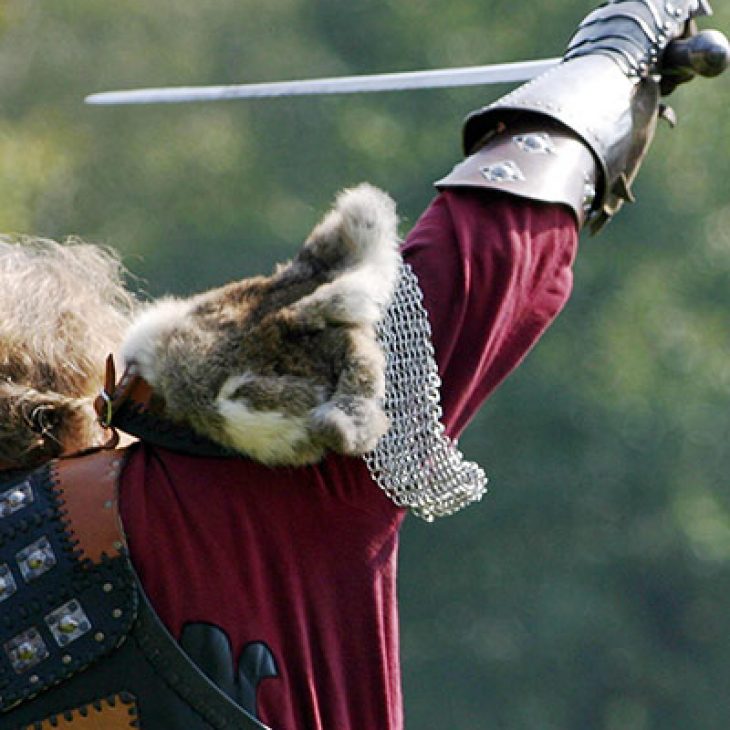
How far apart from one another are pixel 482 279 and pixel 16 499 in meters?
0.50

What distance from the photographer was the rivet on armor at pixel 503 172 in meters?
2.03

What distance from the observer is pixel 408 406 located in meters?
1.99

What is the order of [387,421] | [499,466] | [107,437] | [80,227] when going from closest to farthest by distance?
[387,421], [107,437], [80,227], [499,466]

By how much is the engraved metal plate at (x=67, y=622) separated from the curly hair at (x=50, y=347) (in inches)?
7.4

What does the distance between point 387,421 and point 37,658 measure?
40cm

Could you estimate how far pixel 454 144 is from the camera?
10.3 meters

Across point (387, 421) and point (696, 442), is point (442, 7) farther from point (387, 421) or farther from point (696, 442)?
point (387, 421)

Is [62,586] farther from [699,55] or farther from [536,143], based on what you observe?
[699,55]

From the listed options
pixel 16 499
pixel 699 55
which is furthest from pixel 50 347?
pixel 699 55

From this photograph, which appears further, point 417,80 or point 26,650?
point 417,80

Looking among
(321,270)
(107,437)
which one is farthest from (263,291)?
(107,437)

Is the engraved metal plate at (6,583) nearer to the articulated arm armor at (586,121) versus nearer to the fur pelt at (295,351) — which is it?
the fur pelt at (295,351)

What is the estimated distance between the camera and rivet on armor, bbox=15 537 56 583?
200cm


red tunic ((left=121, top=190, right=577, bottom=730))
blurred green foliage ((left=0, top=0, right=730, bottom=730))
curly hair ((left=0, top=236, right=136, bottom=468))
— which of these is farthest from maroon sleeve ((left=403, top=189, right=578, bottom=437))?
blurred green foliage ((left=0, top=0, right=730, bottom=730))
